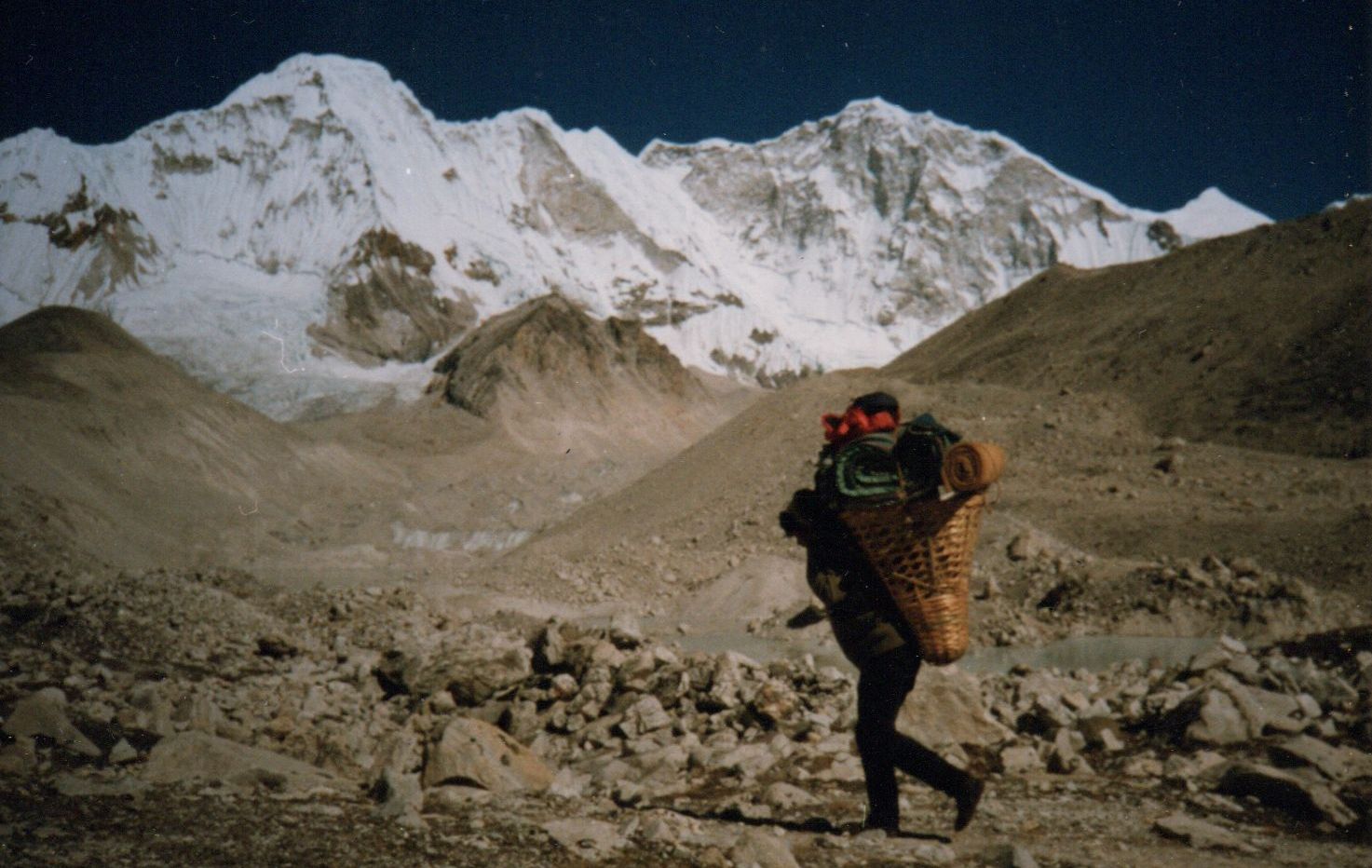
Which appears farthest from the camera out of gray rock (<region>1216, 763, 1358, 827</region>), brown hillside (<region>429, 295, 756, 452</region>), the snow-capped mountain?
the snow-capped mountain

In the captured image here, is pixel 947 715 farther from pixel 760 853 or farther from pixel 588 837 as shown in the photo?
pixel 588 837

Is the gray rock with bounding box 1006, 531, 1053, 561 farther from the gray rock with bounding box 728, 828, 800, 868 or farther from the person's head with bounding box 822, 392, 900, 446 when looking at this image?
the gray rock with bounding box 728, 828, 800, 868

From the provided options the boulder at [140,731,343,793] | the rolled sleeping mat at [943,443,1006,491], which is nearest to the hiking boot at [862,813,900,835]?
the rolled sleeping mat at [943,443,1006,491]

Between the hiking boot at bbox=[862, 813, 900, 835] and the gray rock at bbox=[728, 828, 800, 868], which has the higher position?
the gray rock at bbox=[728, 828, 800, 868]

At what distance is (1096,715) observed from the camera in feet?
21.0

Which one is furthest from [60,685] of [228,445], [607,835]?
[228,445]

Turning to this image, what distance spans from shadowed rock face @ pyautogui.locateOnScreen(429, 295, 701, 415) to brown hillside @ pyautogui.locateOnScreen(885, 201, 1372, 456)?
45954 mm

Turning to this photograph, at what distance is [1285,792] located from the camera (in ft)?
14.7

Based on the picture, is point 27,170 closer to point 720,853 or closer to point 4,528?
point 4,528

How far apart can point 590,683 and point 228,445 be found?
48995 mm

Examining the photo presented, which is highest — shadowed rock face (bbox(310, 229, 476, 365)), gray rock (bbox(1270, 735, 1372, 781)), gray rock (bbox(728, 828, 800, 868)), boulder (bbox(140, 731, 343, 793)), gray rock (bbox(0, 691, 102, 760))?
shadowed rock face (bbox(310, 229, 476, 365))

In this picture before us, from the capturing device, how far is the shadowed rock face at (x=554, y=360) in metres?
85.5

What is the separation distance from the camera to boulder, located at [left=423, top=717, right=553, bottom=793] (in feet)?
16.8

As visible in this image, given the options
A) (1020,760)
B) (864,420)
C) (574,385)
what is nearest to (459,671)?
(1020,760)
